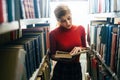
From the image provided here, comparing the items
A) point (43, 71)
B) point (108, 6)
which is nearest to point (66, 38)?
point (43, 71)

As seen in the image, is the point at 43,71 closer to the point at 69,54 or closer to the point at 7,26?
the point at 69,54

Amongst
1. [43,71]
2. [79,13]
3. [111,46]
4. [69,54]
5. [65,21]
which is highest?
[79,13]

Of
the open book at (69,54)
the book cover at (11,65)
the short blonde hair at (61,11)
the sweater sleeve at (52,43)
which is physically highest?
the short blonde hair at (61,11)

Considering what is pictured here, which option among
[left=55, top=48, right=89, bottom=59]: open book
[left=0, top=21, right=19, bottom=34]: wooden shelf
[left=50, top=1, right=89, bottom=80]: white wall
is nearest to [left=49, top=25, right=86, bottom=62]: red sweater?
[left=55, top=48, right=89, bottom=59]: open book

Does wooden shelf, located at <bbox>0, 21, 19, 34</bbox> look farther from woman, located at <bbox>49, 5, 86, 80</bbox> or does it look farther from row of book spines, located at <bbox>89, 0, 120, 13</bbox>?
woman, located at <bbox>49, 5, 86, 80</bbox>

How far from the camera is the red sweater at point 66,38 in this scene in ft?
9.04

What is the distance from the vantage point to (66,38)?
2.76 m

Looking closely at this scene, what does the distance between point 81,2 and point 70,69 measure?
2606 mm

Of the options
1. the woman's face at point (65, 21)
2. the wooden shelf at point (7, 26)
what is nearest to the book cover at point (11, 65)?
the wooden shelf at point (7, 26)

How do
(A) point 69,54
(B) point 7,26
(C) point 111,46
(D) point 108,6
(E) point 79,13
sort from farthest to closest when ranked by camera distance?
(E) point 79,13 → (D) point 108,6 → (A) point 69,54 → (C) point 111,46 → (B) point 7,26

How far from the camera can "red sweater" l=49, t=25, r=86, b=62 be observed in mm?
2754

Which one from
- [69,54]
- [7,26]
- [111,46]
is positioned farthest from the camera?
[69,54]

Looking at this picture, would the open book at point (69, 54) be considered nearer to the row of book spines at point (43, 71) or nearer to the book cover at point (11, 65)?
the row of book spines at point (43, 71)

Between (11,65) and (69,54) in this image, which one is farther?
(69,54)
